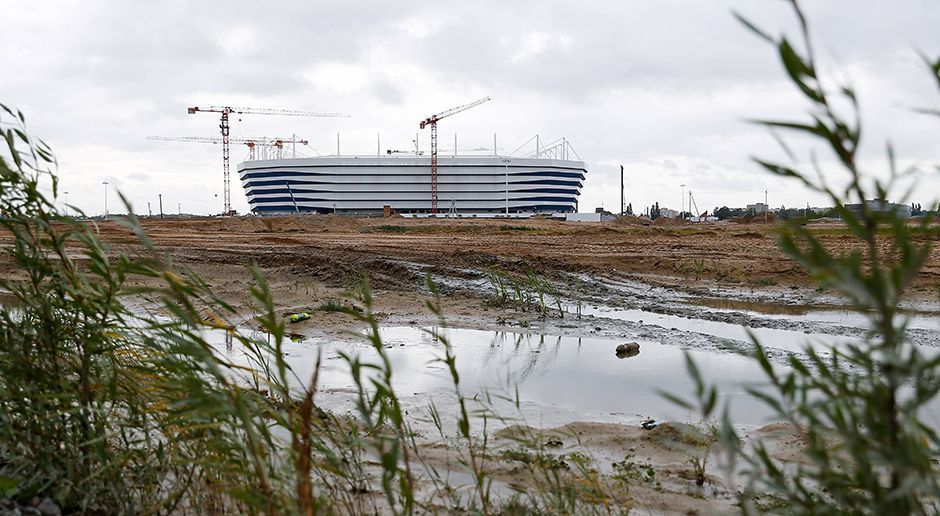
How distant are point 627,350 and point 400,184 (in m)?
111

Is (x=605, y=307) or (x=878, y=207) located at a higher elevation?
(x=878, y=207)

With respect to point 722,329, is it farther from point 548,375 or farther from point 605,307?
point 548,375

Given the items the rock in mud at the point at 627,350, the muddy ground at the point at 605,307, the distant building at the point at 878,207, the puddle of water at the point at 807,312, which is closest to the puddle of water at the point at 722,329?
the muddy ground at the point at 605,307

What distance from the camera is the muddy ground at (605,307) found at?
4586 mm

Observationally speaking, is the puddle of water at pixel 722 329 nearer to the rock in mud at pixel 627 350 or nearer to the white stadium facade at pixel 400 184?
the rock in mud at pixel 627 350

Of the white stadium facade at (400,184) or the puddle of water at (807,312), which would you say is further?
the white stadium facade at (400,184)

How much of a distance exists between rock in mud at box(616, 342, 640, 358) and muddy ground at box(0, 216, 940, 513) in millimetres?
127

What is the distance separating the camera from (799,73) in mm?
1511

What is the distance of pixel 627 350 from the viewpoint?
27.6 feet

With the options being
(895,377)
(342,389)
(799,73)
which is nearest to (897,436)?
(895,377)

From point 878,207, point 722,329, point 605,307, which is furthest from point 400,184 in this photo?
point 878,207

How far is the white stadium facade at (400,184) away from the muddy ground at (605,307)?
96.7 meters

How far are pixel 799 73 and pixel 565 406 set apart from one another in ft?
15.9

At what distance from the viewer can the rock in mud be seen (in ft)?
27.2
